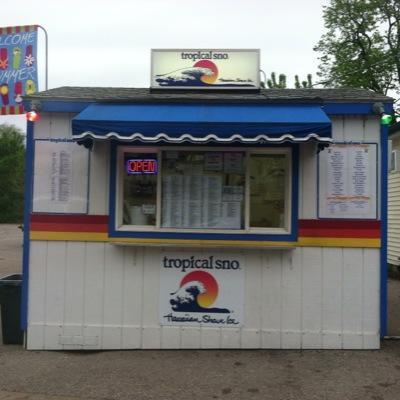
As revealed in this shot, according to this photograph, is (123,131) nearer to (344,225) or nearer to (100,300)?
(100,300)

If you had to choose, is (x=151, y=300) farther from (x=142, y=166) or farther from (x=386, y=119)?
(x=386, y=119)

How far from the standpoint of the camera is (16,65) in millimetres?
10977

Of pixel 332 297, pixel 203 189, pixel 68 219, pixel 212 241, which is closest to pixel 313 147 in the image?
pixel 203 189

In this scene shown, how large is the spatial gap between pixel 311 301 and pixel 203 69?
3151mm

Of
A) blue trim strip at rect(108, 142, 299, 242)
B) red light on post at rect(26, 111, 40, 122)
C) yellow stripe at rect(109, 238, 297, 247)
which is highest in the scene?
red light on post at rect(26, 111, 40, 122)

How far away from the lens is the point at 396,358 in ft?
18.1

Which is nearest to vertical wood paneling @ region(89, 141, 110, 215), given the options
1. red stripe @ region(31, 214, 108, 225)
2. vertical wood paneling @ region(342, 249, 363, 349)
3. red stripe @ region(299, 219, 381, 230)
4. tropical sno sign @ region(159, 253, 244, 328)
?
red stripe @ region(31, 214, 108, 225)

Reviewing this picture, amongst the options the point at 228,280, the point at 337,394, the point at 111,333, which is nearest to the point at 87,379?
the point at 111,333

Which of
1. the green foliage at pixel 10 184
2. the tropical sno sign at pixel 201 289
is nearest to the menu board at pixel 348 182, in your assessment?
the tropical sno sign at pixel 201 289

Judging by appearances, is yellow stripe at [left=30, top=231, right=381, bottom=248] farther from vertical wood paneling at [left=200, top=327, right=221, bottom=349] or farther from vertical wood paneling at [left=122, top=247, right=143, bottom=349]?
vertical wood paneling at [left=200, top=327, right=221, bottom=349]

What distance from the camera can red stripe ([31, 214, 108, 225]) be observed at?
19.1 feet

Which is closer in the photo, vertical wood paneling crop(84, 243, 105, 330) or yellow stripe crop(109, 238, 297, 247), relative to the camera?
yellow stripe crop(109, 238, 297, 247)

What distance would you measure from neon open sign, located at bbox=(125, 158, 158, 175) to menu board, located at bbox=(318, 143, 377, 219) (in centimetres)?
189

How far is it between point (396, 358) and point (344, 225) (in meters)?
1.53
